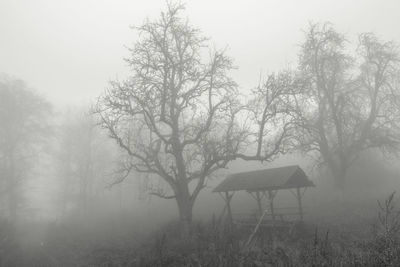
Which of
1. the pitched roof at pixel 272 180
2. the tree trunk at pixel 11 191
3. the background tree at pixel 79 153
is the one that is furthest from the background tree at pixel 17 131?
the pitched roof at pixel 272 180

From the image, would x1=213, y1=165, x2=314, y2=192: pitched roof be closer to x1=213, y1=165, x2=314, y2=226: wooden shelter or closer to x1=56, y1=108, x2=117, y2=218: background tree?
x1=213, y1=165, x2=314, y2=226: wooden shelter

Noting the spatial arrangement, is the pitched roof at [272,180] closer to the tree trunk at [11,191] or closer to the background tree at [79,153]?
the tree trunk at [11,191]

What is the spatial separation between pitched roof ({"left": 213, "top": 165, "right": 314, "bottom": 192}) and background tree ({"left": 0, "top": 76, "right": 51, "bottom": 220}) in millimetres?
15449

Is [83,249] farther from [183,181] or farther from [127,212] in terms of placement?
[127,212]

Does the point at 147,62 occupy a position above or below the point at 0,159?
above

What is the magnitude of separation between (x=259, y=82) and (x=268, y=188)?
6695mm

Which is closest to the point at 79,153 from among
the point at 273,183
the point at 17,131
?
the point at 17,131

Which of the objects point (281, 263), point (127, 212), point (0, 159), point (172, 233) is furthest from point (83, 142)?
point (281, 263)

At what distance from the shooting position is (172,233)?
1969 centimetres

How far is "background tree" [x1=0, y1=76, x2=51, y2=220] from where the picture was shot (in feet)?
77.5

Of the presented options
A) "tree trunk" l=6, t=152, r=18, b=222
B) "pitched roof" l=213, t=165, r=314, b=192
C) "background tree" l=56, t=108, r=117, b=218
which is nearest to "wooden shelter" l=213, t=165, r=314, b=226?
"pitched roof" l=213, t=165, r=314, b=192

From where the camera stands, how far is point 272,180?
64.9 feet

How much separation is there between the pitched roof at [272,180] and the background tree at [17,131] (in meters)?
15.4

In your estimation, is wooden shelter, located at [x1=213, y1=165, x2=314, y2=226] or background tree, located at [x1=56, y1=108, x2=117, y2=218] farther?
background tree, located at [x1=56, y1=108, x2=117, y2=218]
